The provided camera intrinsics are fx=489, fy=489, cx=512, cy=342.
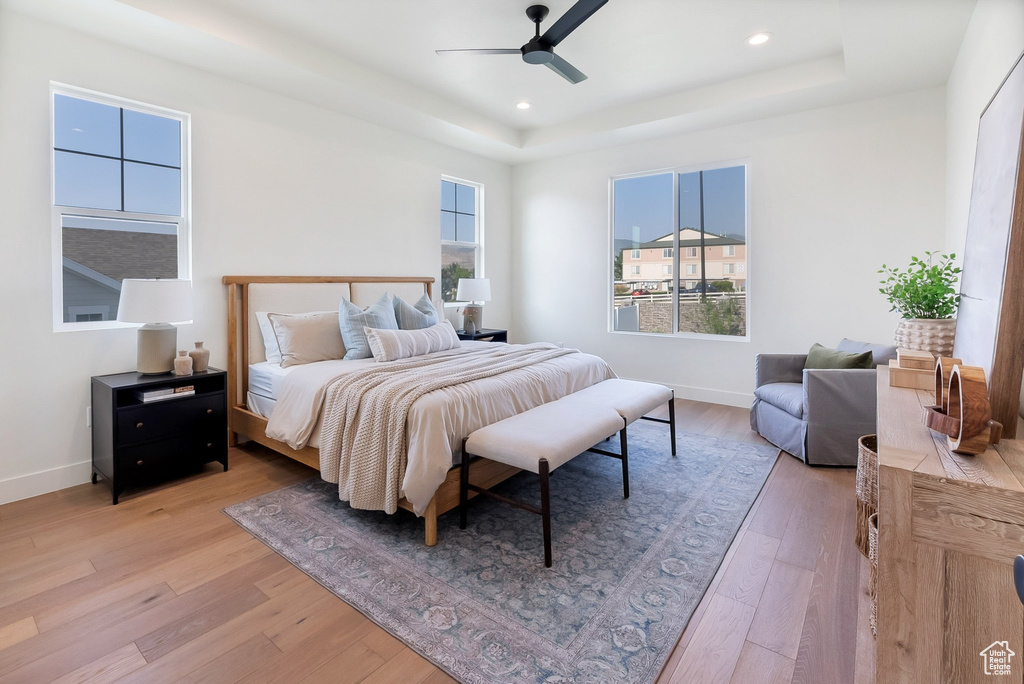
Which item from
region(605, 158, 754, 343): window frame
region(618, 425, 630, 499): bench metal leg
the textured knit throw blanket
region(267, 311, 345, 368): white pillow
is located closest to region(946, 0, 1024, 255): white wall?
region(605, 158, 754, 343): window frame

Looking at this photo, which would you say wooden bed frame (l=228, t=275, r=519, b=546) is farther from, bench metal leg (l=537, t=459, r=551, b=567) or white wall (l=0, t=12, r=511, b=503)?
bench metal leg (l=537, t=459, r=551, b=567)

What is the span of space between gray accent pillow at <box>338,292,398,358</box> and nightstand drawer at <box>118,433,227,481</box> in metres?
0.99

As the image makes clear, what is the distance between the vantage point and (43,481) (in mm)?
2855

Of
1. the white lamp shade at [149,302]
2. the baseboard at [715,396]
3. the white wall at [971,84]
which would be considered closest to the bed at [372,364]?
the white lamp shade at [149,302]

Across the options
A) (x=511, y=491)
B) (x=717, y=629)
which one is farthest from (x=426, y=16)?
(x=717, y=629)

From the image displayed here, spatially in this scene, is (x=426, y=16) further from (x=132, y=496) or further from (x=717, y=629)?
(x=717, y=629)

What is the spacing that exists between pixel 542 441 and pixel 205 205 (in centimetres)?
296

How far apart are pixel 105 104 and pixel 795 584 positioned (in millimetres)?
4577

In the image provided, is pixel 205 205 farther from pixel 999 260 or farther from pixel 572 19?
pixel 999 260

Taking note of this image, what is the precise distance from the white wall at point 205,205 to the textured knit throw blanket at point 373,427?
5.17 feet

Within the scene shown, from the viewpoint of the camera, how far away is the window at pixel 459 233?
5.45 m

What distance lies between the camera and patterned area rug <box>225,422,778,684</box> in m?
1.65

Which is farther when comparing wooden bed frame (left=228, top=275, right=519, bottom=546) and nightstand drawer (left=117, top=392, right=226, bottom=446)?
wooden bed frame (left=228, top=275, right=519, bottom=546)

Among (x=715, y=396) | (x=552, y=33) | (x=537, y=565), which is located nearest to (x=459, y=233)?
(x=552, y=33)
